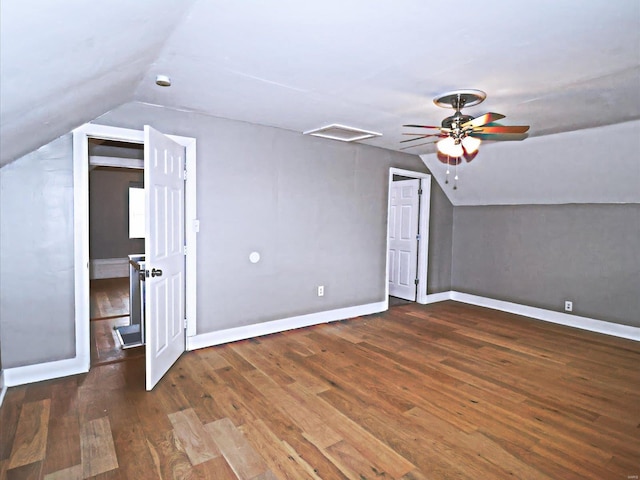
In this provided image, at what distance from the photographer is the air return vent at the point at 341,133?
4070mm

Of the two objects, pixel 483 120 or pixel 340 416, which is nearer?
pixel 340 416

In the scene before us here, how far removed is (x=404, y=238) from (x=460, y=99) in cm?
335

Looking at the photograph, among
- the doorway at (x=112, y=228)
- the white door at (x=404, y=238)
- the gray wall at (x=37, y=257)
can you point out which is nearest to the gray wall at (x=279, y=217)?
the gray wall at (x=37, y=257)

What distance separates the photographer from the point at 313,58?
2344 millimetres

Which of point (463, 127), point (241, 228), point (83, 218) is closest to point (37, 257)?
point (83, 218)

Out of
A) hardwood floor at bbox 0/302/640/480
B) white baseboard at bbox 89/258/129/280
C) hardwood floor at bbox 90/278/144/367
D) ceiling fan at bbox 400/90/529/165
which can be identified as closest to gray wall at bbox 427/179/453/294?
hardwood floor at bbox 0/302/640/480

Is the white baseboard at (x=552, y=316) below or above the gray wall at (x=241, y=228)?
below

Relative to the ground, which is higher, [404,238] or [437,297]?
[404,238]

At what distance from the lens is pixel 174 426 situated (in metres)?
2.41

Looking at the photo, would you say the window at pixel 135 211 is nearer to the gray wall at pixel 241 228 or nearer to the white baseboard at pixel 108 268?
the white baseboard at pixel 108 268

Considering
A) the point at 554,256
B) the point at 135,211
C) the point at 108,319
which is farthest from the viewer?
the point at 135,211

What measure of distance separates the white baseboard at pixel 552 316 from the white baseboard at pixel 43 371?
475cm

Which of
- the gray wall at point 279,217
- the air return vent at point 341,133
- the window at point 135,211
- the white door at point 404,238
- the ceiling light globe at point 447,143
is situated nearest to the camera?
the ceiling light globe at point 447,143

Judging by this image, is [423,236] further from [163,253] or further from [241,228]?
[163,253]
